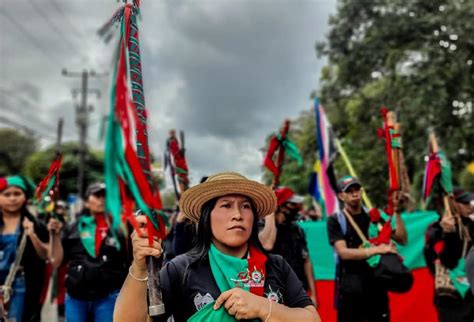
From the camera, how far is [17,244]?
4.31 metres

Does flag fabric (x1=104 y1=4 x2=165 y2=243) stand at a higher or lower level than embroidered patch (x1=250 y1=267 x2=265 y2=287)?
higher

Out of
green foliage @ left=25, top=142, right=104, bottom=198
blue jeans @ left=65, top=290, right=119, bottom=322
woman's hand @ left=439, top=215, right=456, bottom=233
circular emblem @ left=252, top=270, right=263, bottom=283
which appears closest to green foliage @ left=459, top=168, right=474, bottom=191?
woman's hand @ left=439, top=215, right=456, bottom=233

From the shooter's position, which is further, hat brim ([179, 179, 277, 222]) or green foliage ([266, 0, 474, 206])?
green foliage ([266, 0, 474, 206])

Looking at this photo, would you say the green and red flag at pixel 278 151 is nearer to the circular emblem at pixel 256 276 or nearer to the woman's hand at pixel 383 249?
the woman's hand at pixel 383 249

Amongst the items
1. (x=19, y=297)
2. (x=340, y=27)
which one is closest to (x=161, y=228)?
(x=19, y=297)

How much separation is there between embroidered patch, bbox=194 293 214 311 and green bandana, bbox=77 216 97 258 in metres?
2.40

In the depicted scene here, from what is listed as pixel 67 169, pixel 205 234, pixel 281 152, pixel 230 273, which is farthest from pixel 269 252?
pixel 67 169

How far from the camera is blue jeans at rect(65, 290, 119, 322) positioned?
4008mm

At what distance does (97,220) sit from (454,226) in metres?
3.24

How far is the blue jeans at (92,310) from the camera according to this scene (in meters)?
4.01

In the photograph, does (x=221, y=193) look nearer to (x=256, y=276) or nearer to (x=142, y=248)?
(x=256, y=276)

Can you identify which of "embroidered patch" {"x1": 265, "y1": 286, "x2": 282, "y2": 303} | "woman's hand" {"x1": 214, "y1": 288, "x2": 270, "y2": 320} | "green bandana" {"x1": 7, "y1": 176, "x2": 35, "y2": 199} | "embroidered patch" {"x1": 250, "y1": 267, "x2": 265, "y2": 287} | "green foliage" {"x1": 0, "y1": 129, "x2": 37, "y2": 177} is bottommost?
"woman's hand" {"x1": 214, "y1": 288, "x2": 270, "y2": 320}

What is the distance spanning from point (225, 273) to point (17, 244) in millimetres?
2879

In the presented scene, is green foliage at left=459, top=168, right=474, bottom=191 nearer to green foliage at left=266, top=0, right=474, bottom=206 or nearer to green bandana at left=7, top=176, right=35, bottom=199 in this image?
green foliage at left=266, top=0, right=474, bottom=206
